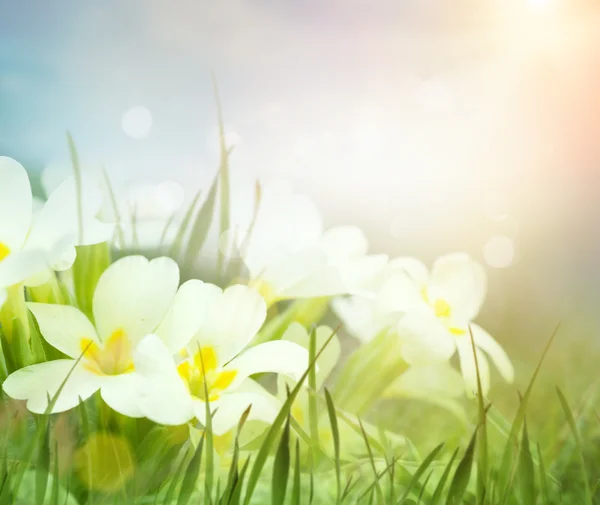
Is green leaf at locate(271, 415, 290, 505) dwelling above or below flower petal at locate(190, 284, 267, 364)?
below

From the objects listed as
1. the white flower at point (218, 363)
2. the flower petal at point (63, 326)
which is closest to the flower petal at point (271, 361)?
the white flower at point (218, 363)

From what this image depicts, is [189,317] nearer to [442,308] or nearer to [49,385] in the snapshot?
[49,385]

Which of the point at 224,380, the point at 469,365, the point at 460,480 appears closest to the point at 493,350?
the point at 469,365

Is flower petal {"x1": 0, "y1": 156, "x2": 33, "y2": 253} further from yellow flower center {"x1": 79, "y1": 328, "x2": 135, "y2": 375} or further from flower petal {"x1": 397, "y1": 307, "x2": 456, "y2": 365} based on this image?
flower petal {"x1": 397, "y1": 307, "x2": 456, "y2": 365}

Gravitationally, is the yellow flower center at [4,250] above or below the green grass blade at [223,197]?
below

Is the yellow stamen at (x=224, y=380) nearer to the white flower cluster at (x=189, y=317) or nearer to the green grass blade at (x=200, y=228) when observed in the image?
the white flower cluster at (x=189, y=317)

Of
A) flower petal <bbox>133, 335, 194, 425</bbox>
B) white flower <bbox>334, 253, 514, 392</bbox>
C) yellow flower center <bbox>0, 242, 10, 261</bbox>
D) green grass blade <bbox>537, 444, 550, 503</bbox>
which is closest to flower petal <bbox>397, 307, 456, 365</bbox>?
white flower <bbox>334, 253, 514, 392</bbox>

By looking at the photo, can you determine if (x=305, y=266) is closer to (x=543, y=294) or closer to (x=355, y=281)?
(x=355, y=281)
